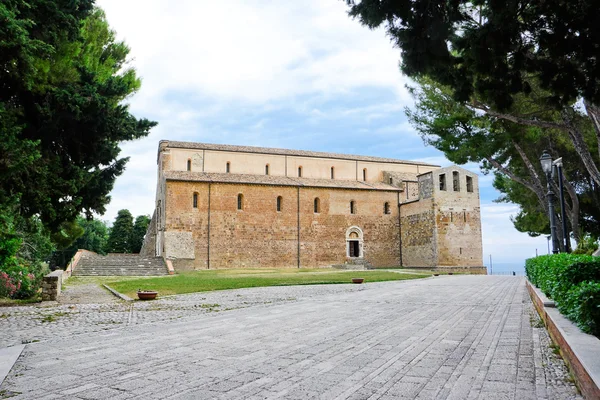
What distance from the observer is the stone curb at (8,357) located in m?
4.30

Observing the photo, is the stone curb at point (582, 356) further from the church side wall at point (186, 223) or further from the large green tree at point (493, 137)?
the church side wall at point (186, 223)

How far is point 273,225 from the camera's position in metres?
33.5

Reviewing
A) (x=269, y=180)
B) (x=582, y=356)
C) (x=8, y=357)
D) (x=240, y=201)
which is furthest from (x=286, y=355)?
(x=269, y=180)

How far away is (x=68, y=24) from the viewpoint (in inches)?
378

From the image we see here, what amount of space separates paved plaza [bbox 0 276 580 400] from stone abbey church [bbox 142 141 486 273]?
22.7 metres

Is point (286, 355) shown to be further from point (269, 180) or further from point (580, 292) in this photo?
point (269, 180)

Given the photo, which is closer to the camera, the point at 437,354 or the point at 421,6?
the point at 437,354

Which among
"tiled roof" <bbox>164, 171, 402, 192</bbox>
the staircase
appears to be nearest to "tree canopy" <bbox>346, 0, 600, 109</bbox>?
the staircase

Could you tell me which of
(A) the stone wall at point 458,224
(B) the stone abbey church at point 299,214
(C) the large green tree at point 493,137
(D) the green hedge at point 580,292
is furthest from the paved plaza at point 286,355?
Answer: (A) the stone wall at point 458,224

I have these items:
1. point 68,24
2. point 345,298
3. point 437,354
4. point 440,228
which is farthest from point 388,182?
point 437,354

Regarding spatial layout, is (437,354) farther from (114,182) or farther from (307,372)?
(114,182)

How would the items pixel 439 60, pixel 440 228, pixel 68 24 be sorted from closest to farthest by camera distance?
pixel 439 60
pixel 68 24
pixel 440 228

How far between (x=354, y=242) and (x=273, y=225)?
6.95 meters

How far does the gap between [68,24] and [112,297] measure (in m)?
7.35
